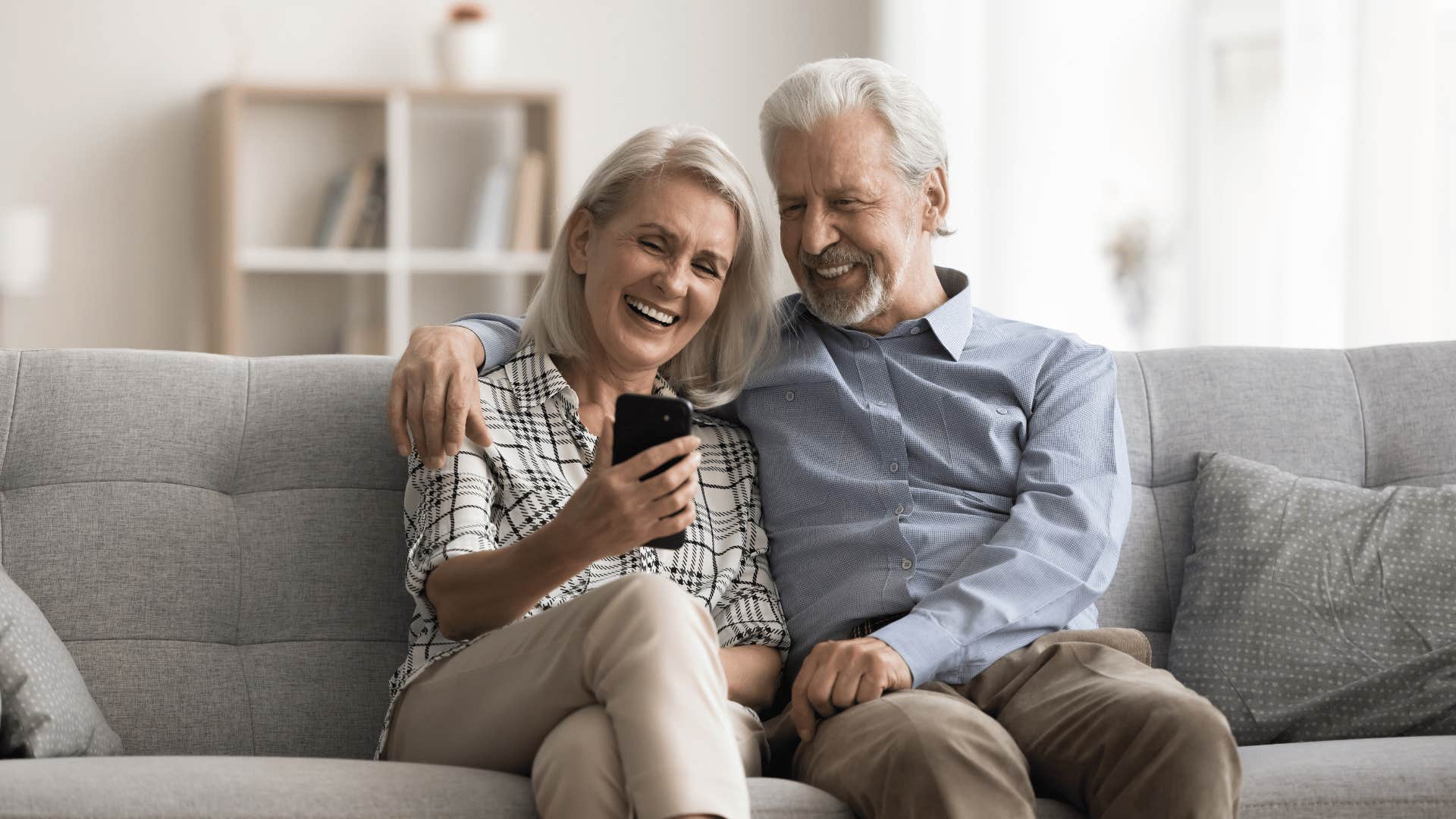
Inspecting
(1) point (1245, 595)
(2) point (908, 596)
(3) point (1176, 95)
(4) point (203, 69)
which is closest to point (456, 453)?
(2) point (908, 596)

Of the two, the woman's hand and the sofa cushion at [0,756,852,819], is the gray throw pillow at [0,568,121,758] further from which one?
the woman's hand

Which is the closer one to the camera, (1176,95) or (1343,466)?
(1343,466)

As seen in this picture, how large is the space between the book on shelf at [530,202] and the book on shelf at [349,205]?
42 centimetres

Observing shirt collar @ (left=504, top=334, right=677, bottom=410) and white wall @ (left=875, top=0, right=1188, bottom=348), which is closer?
shirt collar @ (left=504, top=334, right=677, bottom=410)

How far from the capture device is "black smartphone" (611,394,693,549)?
147 cm

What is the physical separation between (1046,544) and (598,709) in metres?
0.63

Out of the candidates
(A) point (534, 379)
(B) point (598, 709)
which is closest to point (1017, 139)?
(A) point (534, 379)

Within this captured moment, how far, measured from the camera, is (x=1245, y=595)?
1880 mm

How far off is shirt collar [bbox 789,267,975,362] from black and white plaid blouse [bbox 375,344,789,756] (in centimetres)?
23

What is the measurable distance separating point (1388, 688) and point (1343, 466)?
38 centimetres

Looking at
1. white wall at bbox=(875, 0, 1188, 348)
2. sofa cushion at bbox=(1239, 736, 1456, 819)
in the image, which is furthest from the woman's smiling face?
white wall at bbox=(875, 0, 1188, 348)

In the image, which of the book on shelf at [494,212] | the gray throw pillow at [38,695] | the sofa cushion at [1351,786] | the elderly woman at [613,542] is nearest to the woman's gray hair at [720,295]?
A: the elderly woman at [613,542]

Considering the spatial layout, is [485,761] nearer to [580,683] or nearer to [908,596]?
[580,683]

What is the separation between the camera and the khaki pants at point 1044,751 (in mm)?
1403
